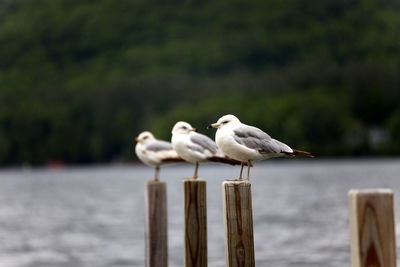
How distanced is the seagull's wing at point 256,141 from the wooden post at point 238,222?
5.07ft

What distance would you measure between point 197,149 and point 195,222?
6.70 feet

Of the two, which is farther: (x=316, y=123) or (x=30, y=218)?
(x=316, y=123)

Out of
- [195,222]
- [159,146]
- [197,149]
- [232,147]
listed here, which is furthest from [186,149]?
[159,146]

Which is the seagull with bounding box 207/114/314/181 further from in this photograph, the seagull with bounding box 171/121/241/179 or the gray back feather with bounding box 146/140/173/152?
the gray back feather with bounding box 146/140/173/152

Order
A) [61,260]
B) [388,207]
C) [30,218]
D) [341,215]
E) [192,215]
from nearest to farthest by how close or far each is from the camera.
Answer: [388,207] < [192,215] < [61,260] < [341,215] < [30,218]

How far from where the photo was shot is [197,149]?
47.8ft

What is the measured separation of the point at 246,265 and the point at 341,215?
32590 mm

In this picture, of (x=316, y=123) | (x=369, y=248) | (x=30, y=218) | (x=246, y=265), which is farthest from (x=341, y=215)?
(x=316, y=123)

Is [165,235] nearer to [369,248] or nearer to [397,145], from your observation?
[369,248]

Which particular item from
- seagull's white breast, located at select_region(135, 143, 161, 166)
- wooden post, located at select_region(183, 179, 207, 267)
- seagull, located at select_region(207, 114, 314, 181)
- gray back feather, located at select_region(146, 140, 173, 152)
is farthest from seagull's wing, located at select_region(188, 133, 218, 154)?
seagull's white breast, located at select_region(135, 143, 161, 166)

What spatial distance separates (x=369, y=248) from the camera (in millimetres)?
7789

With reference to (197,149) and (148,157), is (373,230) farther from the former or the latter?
(148,157)

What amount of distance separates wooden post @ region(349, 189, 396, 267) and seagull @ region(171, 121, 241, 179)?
6428mm

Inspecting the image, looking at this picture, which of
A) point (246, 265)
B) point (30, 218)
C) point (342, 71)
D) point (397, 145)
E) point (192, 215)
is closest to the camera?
point (246, 265)
